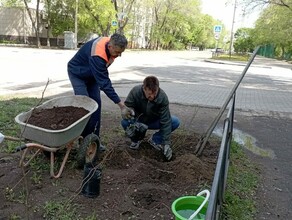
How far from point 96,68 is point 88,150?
0.89m

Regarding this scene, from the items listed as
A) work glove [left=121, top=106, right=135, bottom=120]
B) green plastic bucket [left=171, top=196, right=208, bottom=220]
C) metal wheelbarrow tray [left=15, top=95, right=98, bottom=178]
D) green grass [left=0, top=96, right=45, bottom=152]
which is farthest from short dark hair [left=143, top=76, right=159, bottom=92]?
green grass [left=0, top=96, right=45, bottom=152]

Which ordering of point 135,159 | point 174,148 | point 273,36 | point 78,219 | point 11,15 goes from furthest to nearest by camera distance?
1. point 273,36
2. point 11,15
3. point 174,148
4. point 135,159
5. point 78,219

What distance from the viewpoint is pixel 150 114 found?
4.34 m

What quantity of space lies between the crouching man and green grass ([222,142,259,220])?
83cm

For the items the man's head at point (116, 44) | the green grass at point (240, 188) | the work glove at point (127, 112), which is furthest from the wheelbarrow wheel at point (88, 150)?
the green grass at point (240, 188)

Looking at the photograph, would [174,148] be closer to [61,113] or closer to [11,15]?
[61,113]

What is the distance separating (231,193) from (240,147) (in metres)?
1.88

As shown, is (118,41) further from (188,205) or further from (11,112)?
(11,112)

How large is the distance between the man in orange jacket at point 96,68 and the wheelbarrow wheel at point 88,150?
30 centimetres

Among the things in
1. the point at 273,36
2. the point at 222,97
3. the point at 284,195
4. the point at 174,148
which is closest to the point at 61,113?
the point at 174,148

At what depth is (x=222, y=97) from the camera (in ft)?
32.8

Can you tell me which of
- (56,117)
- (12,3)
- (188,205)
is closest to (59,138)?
(56,117)

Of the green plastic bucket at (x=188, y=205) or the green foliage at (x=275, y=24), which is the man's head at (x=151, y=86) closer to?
the green plastic bucket at (x=188, y=205)

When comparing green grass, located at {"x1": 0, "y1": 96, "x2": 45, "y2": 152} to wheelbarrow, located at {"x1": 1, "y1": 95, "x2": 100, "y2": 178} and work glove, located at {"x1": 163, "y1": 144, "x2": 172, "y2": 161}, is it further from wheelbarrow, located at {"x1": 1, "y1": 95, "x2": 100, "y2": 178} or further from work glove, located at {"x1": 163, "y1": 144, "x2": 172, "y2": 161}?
work glove, located at {"x1": 163, "y1": 144, "x2": 172, "y2": 161}
